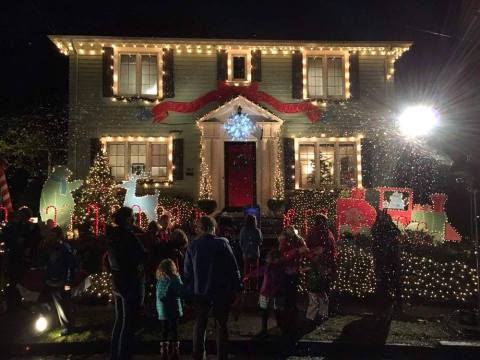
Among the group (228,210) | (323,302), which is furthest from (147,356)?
(228,210)

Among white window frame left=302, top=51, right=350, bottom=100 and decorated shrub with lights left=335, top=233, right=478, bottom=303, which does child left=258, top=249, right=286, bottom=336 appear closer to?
decorated shrub with lights left=335, top=233, right=478, bottom=303

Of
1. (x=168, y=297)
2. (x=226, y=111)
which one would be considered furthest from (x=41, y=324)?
(x=226, y=111)

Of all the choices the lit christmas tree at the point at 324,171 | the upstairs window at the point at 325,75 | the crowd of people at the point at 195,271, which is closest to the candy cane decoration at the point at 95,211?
the crowd of people at the point at 195,271

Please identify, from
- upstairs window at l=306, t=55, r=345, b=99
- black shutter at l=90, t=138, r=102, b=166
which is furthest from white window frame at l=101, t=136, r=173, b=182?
upstairs window at l=306, t=55, r=345, b=99

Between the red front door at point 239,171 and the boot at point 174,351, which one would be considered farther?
the red front door at point 239,171

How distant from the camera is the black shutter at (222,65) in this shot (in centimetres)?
1522

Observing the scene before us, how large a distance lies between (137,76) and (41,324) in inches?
419

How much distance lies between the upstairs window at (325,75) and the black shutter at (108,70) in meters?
7.24

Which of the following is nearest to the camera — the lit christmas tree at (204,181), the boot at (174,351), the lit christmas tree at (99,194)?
the boot at (174,351)

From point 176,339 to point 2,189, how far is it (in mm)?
7907

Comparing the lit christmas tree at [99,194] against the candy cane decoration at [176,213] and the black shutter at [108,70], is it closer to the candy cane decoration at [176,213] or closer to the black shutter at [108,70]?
the candy cane decoration at [176,213]

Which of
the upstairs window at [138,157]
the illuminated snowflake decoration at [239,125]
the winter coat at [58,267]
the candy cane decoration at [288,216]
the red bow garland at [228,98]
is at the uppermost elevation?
the red bow garland at [228,98]

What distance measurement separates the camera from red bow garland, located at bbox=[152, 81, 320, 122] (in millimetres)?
14992

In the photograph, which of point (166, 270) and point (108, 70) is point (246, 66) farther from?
point (166, 270)
